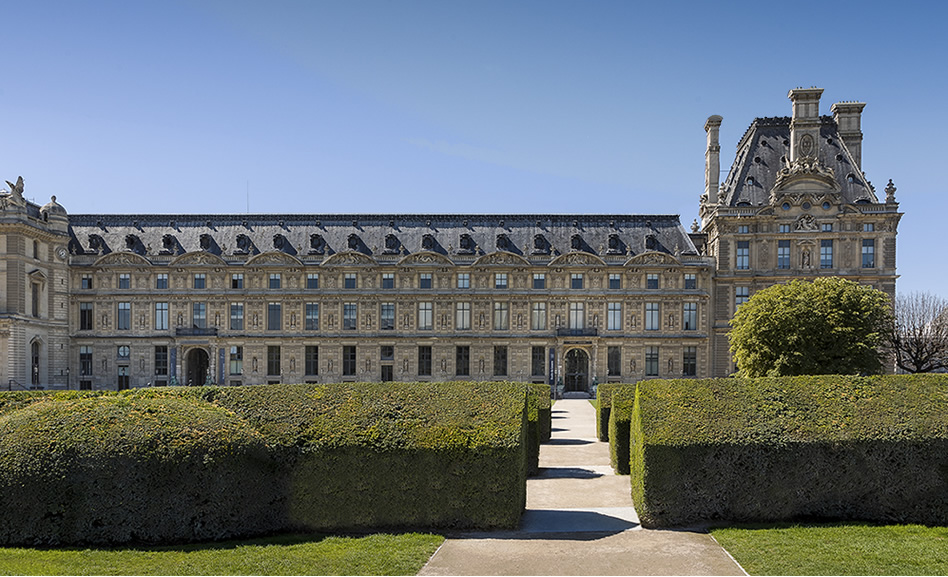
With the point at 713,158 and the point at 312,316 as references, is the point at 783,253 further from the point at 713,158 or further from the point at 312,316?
the point at 312,316

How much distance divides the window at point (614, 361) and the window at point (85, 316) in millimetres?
49969

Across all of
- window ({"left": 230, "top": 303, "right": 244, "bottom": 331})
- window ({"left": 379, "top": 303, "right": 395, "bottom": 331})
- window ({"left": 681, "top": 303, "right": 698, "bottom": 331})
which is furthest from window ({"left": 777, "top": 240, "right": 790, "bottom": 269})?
window ({"left": 230, "top": 303, "right": 244, "bottom": 331})

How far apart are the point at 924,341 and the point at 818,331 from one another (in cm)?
3134

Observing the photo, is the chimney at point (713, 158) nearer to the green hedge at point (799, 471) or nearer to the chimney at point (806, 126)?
the chimney at point (806, 126)

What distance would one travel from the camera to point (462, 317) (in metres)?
65.8

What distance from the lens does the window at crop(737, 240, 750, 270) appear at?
211 ft

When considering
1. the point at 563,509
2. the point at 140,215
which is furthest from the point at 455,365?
the point at 563,509

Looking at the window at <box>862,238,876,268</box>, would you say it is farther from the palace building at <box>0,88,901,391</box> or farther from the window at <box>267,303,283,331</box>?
the window at <box>267,303,283,331</box>

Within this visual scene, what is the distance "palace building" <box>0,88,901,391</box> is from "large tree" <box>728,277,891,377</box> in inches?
1033

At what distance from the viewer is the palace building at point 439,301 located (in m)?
64.4

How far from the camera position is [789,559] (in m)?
13.5

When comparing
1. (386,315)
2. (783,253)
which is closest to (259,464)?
(386,315)

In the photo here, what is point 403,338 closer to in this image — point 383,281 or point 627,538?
point 383,281

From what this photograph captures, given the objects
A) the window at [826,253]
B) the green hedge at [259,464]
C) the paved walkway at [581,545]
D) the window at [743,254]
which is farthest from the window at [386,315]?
the green hedge at [259,464]
